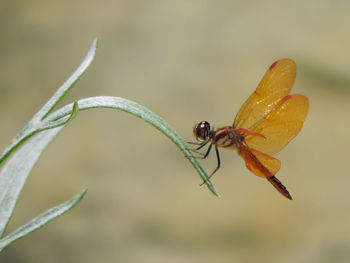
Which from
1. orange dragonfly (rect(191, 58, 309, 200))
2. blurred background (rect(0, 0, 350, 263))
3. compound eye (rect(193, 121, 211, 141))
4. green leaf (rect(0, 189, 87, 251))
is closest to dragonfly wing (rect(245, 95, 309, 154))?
orange dragonfly (rect(191, 58, 309, 200))

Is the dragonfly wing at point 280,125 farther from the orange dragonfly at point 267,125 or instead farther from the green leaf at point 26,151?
the green leaf at point 26,151

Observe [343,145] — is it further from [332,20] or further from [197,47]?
[197,47]

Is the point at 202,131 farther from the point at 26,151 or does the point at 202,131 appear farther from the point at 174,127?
the point at 174,127

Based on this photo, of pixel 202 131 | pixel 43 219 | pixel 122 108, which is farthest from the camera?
pixel 202 131

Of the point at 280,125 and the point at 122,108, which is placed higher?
the point at 280,125

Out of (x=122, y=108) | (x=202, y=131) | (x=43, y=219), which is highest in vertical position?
(x=202, y=131)

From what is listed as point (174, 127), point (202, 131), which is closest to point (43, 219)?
point (202, 131)

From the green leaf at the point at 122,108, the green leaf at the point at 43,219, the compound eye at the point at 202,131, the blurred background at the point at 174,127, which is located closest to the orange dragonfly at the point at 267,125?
the compound eye at the point at 202,131
